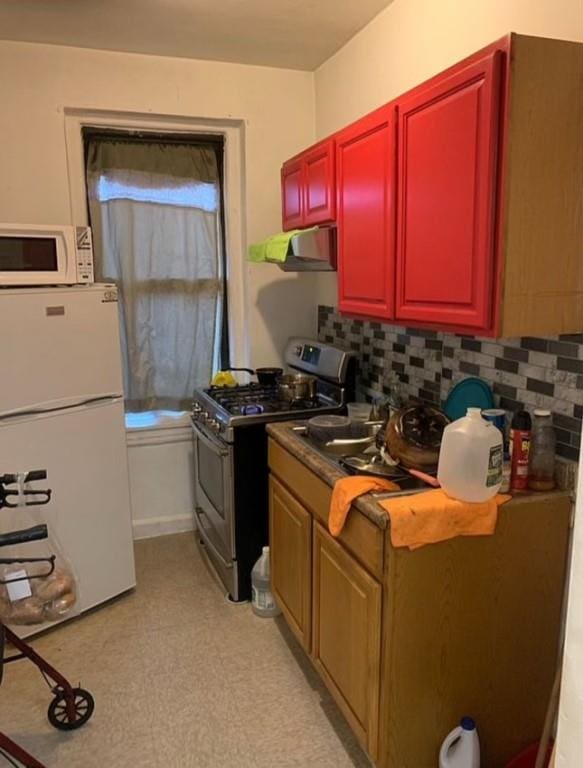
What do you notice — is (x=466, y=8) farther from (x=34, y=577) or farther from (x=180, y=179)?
(x=34, y=577)

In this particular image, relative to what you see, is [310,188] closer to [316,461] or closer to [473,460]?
[316,461]

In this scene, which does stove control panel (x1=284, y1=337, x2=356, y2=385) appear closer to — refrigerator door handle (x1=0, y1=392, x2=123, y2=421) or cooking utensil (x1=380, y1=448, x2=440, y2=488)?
cooking utensil (x1=380, y1=448, x2=440, y2=488)

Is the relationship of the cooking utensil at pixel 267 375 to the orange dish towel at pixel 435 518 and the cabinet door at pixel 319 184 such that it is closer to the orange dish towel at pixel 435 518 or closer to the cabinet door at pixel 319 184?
the cabinet door at pixel 319 184

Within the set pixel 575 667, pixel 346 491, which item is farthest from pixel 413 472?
pixel 575 667

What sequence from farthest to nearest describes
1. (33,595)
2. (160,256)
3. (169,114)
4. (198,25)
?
(160,256) → (169,114) → (198,25) → (33,595)

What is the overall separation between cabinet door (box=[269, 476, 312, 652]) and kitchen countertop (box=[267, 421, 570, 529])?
19 cm

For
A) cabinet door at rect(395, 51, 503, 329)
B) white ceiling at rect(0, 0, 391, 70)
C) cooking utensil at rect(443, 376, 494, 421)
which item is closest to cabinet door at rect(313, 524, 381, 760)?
cooking utensil at rect(443, 376, 494, 421)

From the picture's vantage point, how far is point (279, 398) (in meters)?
2.93

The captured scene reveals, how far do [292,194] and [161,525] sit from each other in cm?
198

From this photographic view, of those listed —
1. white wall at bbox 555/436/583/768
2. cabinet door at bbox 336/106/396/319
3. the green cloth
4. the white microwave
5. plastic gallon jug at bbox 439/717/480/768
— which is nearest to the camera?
white wall at bbox 555/436/583/768

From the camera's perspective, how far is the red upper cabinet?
7.88 ft

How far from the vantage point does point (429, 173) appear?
1.74 m

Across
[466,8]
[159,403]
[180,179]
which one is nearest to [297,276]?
[180,179]

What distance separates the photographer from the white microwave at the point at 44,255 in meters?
2.34
